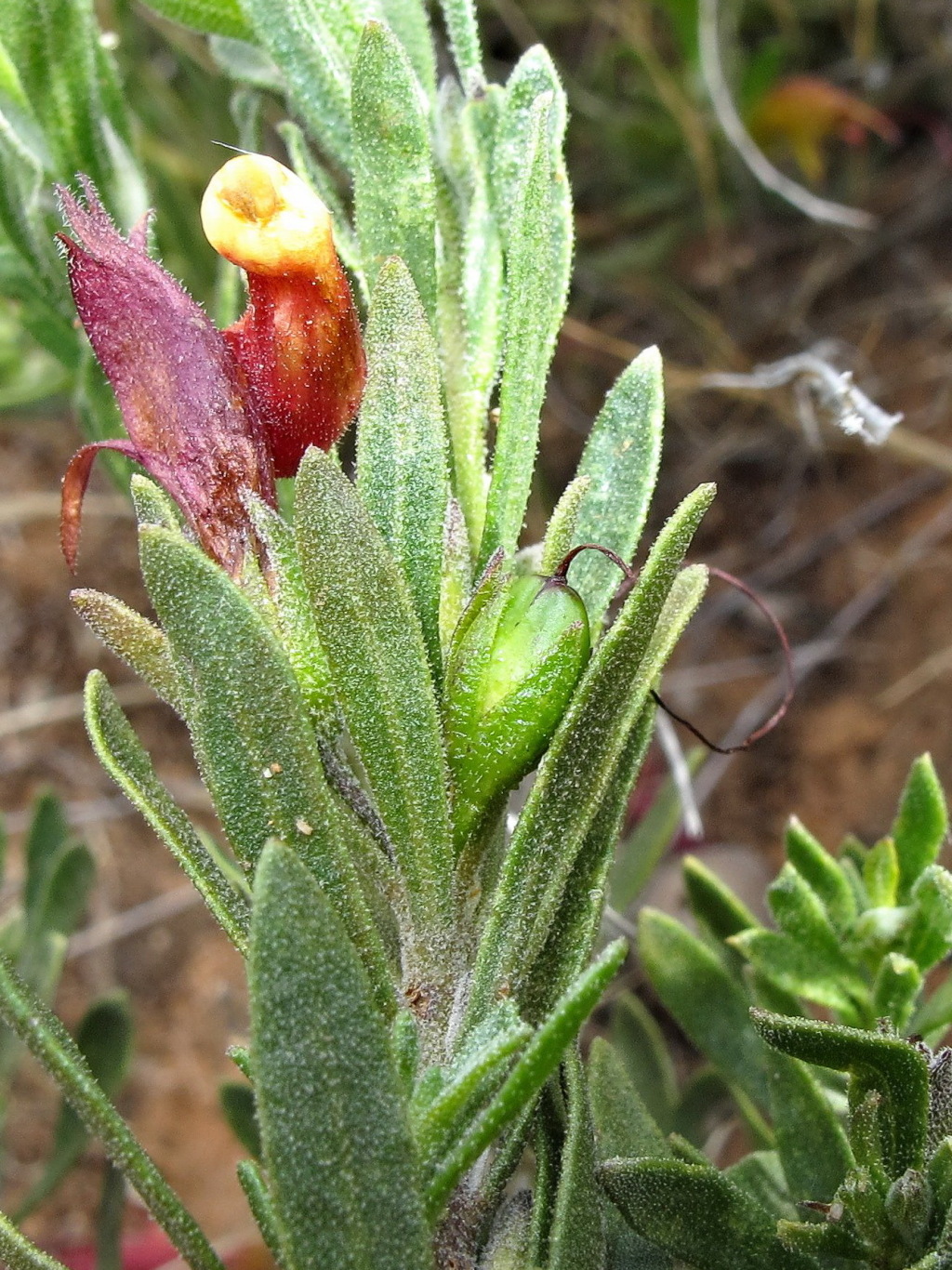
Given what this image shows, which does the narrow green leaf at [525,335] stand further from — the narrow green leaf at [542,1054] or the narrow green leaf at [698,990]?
the narrow green leaf at [698,990]

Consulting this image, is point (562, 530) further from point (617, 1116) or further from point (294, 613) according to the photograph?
point (617, 1116)

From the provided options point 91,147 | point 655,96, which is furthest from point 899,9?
point 91,147

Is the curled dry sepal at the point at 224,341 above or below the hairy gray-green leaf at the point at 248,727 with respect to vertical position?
above

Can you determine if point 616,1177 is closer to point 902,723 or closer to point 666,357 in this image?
point 902,723

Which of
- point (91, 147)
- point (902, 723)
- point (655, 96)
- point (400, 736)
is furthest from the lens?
point (655, 96)

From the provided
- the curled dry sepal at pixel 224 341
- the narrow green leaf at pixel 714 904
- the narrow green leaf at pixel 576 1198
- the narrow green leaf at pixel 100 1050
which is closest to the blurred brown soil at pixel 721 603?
the narrow green leaf at pixel 100 1050
